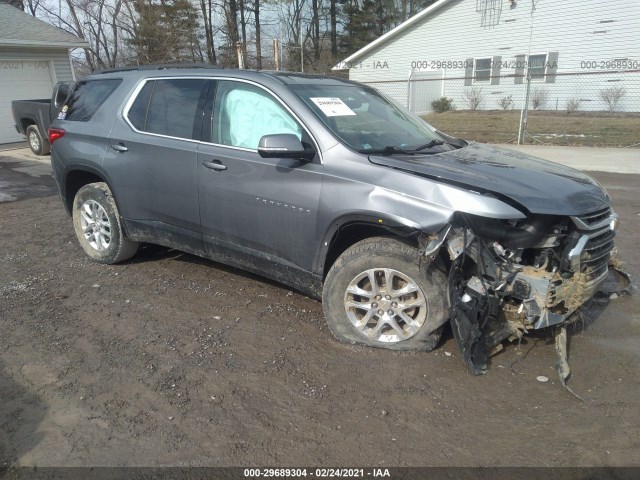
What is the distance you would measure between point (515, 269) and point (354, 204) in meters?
1.07

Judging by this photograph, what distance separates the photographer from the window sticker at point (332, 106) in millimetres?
3719

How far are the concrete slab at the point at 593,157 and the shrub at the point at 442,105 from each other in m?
11.9

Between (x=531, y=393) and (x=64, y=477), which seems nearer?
(x=64, y=477)

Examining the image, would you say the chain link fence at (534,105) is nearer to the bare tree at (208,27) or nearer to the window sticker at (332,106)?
the window sticker at (332,106)

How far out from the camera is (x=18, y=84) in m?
15.8

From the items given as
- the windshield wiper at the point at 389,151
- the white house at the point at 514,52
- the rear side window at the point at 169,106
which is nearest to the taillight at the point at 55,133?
the rear side window at the point at 169,106

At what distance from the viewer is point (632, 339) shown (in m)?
3.54

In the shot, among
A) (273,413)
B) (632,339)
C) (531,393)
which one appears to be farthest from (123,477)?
(632,339)

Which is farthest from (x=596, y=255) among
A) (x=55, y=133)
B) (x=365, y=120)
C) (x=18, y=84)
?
(x=18, y=84)

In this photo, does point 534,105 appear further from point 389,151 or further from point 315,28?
point 315,28

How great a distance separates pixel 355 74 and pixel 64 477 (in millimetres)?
27957

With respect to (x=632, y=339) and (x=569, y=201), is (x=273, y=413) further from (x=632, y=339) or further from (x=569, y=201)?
(x=632, y=339)

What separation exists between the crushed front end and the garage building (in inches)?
642

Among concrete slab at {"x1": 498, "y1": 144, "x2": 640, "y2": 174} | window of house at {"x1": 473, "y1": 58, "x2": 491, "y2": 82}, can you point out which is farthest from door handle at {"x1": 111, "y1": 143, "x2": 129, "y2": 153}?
window of house at {"x1": 473, "y1": 58, "x2": 491, "y2": 82}
